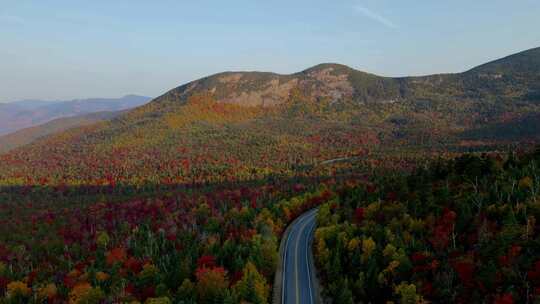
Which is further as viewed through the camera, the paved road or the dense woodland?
the paved road

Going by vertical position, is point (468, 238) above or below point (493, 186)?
below

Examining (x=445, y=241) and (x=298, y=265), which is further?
(x=298, y=265)

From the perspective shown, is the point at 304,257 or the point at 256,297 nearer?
the point at 256,297

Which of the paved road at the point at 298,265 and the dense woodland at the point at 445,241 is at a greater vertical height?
the dense woodland at the point at 445,241

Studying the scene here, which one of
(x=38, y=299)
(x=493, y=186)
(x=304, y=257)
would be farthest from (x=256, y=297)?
(x=493, y=186)

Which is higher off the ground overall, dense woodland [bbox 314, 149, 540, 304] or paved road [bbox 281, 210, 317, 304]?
dense woodland [bbox 314, 149, 540, 304]

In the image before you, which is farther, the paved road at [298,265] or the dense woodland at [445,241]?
the paved road at [298,265]

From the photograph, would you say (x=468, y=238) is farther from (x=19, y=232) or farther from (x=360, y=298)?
(x=19, y=232)

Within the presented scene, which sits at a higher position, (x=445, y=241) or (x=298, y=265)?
(x=445, y=241)
